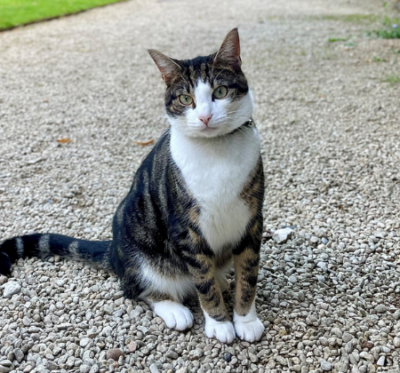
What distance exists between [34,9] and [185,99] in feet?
35.7

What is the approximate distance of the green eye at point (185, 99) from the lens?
2135 millimetres

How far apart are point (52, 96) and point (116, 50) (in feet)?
9.09

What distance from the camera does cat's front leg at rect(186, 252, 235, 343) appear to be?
2.25 meters

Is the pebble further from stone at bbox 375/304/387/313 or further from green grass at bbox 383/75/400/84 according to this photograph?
green grass at bbox 383/75/400/84

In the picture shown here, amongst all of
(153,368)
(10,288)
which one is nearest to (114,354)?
(153,368)

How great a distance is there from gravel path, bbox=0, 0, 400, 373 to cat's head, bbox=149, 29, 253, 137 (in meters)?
1.10

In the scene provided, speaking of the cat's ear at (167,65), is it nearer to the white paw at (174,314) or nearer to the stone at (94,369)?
the white paw at (174,314)

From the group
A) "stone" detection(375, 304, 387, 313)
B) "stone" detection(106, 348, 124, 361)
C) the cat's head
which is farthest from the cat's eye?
"stone" detection(375, 304, 387, 313)

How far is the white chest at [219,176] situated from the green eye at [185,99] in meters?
0.17

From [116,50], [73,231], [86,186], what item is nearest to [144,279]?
[73,231]

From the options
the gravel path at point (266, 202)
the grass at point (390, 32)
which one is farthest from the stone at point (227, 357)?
the grass at point (390, 32)

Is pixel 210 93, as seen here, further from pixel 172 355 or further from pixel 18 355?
pixel 18 355

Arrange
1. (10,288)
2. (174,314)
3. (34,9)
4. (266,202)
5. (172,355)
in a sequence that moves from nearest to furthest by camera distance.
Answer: (172,355) → (174,314) → (10,288) → (266,202) → (34,9)

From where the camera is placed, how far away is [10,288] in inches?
103
